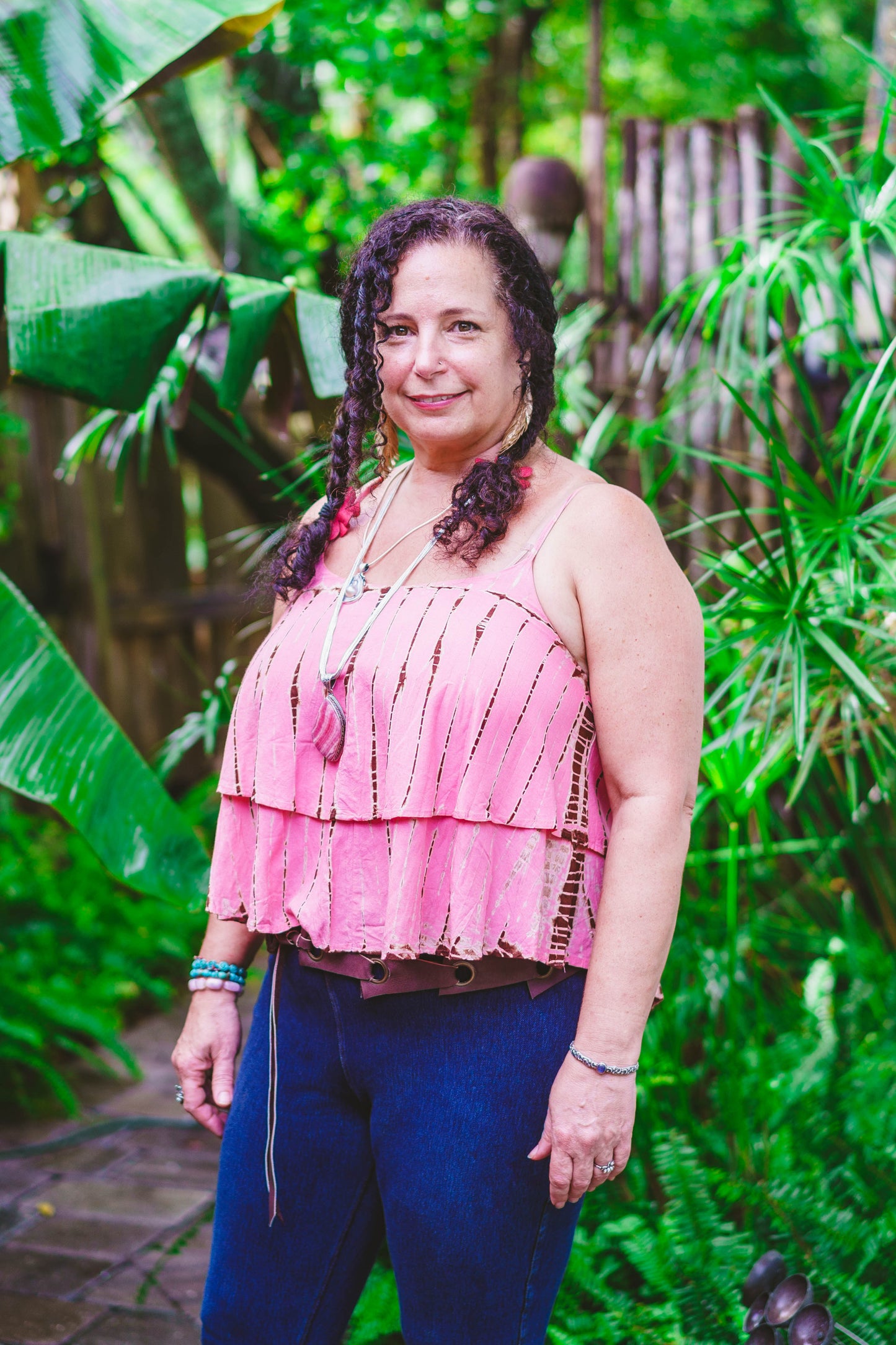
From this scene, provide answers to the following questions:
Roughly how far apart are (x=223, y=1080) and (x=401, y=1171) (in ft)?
1.15

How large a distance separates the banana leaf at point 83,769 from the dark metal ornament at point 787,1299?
1145 millimetres

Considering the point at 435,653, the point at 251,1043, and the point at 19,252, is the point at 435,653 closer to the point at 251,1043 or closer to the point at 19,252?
the point at 251,1043

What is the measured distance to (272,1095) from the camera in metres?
1.39

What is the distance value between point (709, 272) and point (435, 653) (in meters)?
1.46

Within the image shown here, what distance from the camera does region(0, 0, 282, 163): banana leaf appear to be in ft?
6.78

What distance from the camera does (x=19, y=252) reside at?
6.57ft

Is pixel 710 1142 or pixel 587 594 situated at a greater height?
pixel 587 594

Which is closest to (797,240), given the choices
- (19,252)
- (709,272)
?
(709,272)

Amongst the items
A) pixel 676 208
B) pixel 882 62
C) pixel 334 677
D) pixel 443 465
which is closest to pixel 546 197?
pixel 676 208

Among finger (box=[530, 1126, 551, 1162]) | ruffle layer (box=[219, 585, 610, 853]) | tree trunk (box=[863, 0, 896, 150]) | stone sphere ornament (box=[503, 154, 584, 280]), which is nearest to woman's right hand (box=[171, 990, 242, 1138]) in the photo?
ruffle layer (box=[219, 585, 610, 853])

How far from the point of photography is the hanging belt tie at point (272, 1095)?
1.37m

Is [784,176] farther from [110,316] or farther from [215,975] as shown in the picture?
[215,975]

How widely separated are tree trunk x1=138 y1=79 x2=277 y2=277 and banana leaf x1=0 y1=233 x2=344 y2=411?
222cm

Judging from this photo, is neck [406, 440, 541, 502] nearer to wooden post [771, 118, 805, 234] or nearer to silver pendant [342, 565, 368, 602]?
silver pendant [342, 565, 368, 602]
